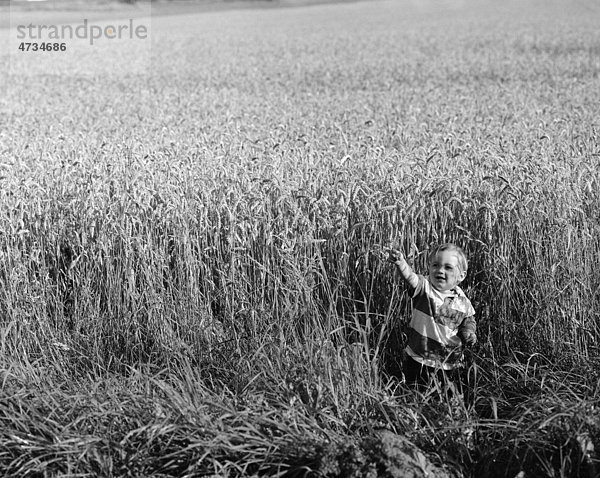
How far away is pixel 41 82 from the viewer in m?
10.6

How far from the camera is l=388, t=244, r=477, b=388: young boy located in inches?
114

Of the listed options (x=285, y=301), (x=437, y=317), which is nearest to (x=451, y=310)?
(x=437, y=317)

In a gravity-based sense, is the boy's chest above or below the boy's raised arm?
below

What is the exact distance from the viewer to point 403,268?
2928 mm

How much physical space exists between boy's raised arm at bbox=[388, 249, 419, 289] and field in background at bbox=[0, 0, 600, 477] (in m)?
0.24

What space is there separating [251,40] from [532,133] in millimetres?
13371

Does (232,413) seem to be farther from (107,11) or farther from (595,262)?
(107,11)

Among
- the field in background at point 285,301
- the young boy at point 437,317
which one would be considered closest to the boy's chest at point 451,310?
the young boy at point 437,317

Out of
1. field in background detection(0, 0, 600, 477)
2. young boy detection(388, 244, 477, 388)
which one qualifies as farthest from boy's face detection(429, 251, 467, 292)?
field in background detection(0, 0, 600, 477)

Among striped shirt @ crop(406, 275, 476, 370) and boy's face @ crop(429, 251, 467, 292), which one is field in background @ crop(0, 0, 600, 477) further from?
boy's face @ crop(429, 251, 467, 292)

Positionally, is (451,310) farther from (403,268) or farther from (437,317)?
(403,268)

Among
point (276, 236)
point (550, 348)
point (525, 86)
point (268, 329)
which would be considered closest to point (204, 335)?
point (268, 329)

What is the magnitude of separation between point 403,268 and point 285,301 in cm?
60

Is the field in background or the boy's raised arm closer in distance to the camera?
the field in background
